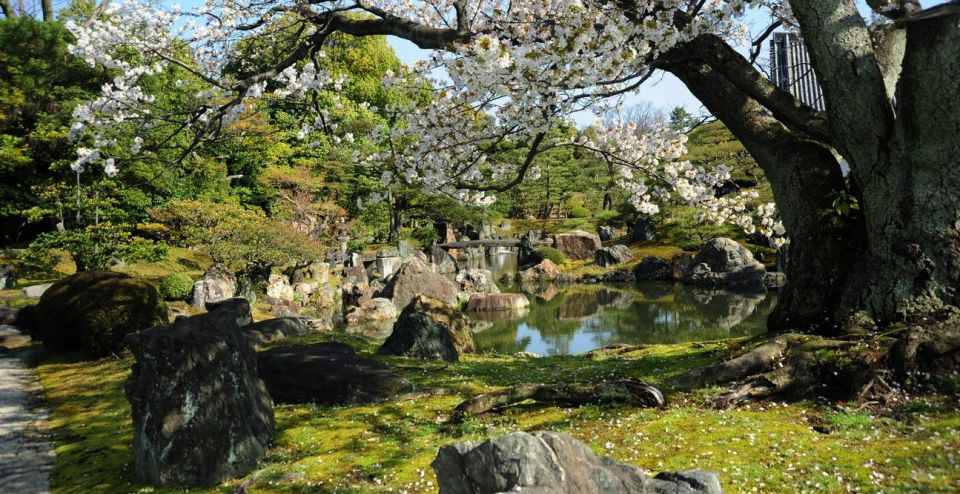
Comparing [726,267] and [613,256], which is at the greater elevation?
[613,256]

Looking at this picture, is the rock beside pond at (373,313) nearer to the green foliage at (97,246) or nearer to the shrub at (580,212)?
the green foliage at (97,246)

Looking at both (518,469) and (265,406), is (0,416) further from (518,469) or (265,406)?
(518,469)

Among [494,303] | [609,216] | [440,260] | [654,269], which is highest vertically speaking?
[609,216]

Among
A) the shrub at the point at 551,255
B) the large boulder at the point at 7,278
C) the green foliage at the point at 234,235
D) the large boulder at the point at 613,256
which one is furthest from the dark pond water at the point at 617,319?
the large boulder at the point at 7,278

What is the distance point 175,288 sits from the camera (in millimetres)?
23781

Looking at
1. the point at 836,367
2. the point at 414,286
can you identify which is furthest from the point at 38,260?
the point at 836,367

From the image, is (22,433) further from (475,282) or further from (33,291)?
(475,282)

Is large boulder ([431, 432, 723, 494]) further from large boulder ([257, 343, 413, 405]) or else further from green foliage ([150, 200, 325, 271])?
green foliage ([150, 200, 325, 271])

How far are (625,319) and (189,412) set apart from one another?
72.3ft

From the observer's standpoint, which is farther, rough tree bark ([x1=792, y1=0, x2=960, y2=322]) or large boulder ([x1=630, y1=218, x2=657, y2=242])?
large boulder ([x1=630, y1=218, x2=657, y2=242])

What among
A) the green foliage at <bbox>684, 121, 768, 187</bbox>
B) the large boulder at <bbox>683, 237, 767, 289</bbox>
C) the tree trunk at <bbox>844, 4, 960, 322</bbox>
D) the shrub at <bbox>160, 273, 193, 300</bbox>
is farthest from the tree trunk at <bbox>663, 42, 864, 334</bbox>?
the green foliage at <bbox>684, 121, 768, 187</bbox>

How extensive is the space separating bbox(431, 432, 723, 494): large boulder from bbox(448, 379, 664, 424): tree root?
2.80 metres

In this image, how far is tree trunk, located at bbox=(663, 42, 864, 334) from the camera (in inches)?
281

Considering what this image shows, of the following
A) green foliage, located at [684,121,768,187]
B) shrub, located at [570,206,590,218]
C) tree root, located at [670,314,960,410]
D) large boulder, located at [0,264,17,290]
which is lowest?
tree root, located at [670,314,960,410]
